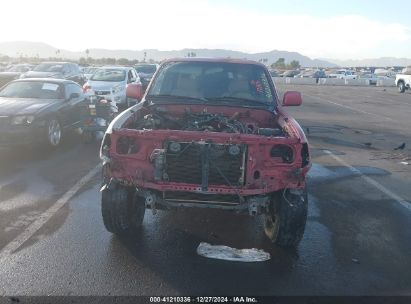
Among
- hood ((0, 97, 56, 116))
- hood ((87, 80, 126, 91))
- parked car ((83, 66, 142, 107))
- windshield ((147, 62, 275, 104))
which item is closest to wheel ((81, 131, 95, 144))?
hood ((0, 97, 56, 116))

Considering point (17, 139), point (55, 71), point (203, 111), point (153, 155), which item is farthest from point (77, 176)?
point (55, 71)

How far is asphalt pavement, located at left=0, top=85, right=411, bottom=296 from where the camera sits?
157 inches

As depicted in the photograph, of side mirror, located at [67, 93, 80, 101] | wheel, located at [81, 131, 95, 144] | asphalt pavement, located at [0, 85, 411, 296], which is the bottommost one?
wheel, located at [81, 131, 95, 144]

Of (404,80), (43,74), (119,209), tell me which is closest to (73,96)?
(119,209)

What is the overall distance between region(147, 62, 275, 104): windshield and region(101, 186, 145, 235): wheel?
1780 mm

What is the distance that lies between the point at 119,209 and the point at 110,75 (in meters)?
13.6

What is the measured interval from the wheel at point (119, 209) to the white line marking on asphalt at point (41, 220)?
88 cm

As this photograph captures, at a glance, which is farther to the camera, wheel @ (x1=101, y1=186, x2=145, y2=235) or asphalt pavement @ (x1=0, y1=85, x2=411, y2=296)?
wheel @ (x1=101, y1=186, x2=145, y2=235)

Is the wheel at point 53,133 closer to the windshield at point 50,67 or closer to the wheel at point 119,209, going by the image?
the wheel at point 119,209

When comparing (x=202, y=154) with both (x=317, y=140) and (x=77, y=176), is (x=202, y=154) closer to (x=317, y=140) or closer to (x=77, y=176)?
(x=77, y=176)

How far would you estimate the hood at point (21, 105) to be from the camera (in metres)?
8.95

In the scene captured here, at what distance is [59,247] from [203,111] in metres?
2.36

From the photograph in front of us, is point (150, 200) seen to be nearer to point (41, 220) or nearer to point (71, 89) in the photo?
point (41, 220)

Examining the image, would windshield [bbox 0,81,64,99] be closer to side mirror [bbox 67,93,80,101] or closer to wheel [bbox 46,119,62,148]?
side mirror [bbox 67,93,80,101]
